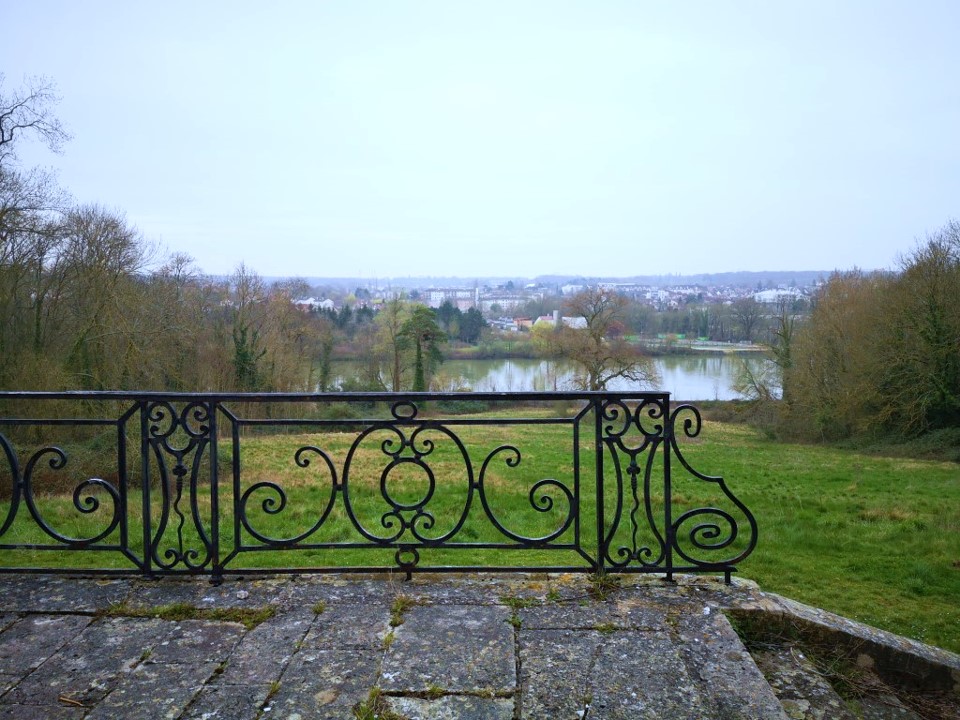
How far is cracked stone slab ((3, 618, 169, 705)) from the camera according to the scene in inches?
91.0

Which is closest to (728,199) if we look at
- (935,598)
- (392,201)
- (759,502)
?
(392,201)

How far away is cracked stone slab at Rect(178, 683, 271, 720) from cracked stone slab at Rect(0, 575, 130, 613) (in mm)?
978

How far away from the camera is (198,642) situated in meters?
2.69

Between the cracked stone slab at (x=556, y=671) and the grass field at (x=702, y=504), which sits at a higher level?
the cracked stone slab at (x=556, y=671)

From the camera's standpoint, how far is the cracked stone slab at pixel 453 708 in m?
2.19

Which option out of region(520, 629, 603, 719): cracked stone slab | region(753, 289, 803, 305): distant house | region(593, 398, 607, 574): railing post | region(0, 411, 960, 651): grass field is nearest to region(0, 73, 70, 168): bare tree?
region(0, 411, 960, 651): grass field

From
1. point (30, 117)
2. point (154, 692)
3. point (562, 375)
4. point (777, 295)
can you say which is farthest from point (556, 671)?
point (562, 375)

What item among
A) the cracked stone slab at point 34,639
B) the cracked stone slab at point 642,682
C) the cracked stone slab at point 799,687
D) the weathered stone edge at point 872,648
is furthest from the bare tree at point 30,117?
the cracked stone slab at point 799,687

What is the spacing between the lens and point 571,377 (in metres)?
32.0

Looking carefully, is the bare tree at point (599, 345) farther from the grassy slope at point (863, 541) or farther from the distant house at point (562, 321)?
the grassy slope at point (863, 541)

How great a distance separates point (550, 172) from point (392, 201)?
53.8ft

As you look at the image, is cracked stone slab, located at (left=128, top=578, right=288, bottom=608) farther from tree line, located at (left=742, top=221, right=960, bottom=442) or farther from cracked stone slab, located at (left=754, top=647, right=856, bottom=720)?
tree line, located at (left=742, top=221, right=960, bottom=442)

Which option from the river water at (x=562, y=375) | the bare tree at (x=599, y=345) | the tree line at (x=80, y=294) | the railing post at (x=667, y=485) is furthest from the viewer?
the bare tree at (x=599, y=345)

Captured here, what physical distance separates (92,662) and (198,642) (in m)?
0.35
